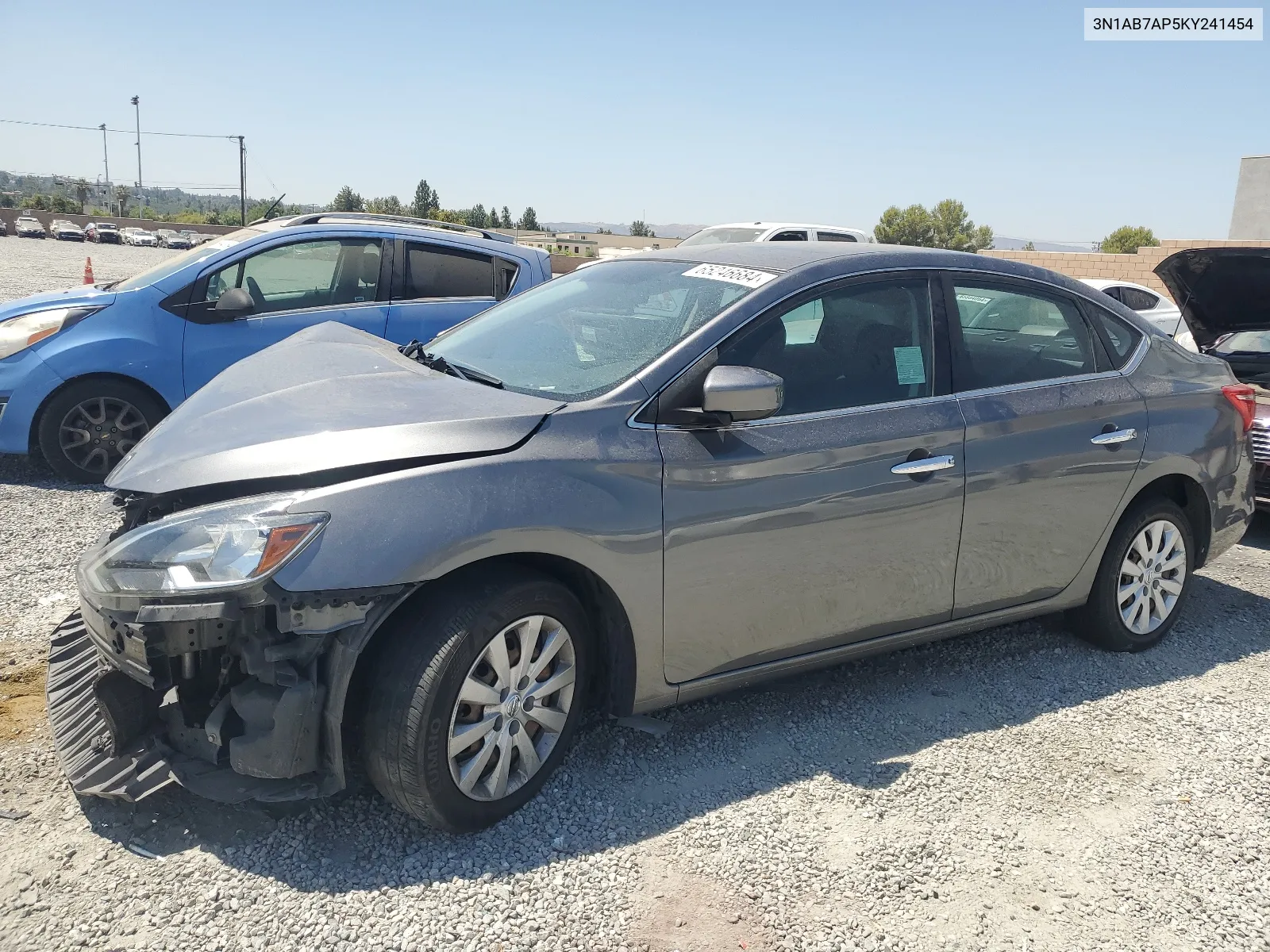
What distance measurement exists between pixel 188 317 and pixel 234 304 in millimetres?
357

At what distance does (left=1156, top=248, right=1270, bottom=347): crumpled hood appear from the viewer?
6.58 meters

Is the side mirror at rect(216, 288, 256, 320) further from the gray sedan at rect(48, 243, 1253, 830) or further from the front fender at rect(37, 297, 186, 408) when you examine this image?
the gray sedan at rect(48, 243, 1253, 830)

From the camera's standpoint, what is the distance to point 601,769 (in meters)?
3.43

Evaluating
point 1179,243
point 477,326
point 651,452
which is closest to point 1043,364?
point 651,452

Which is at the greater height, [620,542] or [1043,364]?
[1043,364]

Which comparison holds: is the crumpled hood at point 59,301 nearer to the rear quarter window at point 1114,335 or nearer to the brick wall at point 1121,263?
the rear quarter window at point 1114,335

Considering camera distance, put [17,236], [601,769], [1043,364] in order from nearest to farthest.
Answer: [601,769], [1043,364], [17,236]

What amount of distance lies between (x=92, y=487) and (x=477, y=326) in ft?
12.4

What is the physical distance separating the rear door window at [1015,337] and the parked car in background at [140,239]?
6646 cm

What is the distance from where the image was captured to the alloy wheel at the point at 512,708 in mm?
2924

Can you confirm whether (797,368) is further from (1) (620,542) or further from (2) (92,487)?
(2) (92,487)

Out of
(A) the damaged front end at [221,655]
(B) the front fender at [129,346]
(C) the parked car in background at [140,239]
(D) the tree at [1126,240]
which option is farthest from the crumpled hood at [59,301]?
(C) the parked car in background at [140,239]

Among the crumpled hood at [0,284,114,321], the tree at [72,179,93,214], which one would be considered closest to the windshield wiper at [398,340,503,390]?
the crumpled hood at [0,284,114,321]

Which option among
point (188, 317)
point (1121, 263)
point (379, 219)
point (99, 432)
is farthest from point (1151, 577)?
point (1121, 263)
